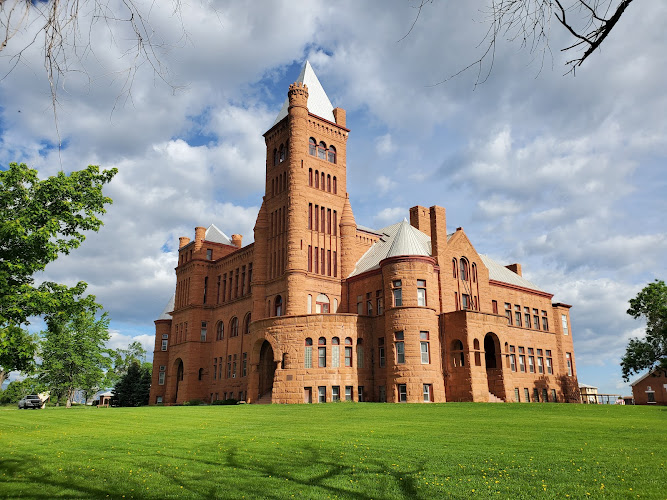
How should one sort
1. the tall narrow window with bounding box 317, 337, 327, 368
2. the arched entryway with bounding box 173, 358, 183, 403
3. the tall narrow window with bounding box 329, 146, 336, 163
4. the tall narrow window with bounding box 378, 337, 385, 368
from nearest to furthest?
1. the tall narrow window with bounding box 317, 337, 327, 368
2. the tall narrow window with bounding box 378, 337, 385, 368
3. the tall narrow window with bounding box 329, 146, 336, 163
4. the arched entryway with bounding box 173, 358, 183, 403

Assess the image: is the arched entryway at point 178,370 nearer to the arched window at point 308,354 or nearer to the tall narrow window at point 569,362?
the arched window at point 308,354

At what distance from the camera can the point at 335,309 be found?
4759cm

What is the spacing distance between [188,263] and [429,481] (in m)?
55.4

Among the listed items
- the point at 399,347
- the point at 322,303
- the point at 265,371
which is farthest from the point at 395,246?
the point at 265,371

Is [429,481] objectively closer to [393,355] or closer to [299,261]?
[393,355]

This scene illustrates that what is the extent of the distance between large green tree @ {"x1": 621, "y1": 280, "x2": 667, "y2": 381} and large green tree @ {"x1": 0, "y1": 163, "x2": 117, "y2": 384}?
153 ft

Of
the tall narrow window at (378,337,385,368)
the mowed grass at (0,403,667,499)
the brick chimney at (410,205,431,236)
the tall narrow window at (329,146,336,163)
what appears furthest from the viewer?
the tall narrow window at (329,146,336,163)

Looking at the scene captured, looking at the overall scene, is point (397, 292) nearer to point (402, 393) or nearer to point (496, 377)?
point (402, 393)

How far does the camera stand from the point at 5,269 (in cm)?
2228

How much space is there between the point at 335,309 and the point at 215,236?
24610mm

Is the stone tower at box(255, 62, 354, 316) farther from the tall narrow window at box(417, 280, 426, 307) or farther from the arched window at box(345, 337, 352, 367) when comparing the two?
the tall narrow window at box(417, 280, 426, 307)

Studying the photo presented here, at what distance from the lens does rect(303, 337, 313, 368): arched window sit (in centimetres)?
3916

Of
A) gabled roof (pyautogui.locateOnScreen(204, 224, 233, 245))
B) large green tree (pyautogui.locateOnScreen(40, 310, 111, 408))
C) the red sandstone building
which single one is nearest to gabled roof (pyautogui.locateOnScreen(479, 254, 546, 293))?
the red sandstone building

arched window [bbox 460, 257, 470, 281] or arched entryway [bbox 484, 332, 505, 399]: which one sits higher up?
arched window [bbox 460, 257, 470, 281]
